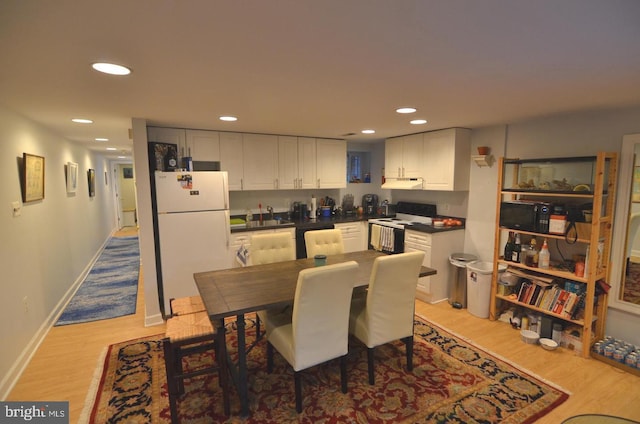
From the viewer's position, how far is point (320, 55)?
5.00 feet

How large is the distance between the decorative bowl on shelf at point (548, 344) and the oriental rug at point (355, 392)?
54cm

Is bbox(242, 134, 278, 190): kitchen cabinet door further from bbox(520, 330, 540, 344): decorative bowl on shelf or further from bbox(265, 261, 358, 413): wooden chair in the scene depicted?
bbox(520, 330, 540, 344): decorative bowl on shelf

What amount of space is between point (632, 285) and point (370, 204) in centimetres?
335

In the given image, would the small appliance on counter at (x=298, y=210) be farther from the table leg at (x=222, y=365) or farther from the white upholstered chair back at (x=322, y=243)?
the table leg at (x=222, y=365)

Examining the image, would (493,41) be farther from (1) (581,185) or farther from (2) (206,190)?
(2) (206,190)

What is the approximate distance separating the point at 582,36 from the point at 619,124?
2141 millimetres

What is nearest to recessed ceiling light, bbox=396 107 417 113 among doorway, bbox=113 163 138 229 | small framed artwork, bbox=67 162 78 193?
small framed artwork, bbox=67 162 78 193

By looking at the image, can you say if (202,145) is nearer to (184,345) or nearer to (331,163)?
(331,163)

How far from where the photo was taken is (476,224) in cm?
404

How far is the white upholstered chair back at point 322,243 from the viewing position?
3.36 metres

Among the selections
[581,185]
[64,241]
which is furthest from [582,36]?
[64,241]

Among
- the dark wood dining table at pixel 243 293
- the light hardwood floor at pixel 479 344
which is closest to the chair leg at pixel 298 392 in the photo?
the dark wood dining table at pixel 243 293

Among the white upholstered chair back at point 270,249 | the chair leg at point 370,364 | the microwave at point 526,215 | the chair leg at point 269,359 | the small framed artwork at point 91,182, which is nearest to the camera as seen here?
the chair leg at point 370,364

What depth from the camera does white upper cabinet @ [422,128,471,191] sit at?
386 cm
